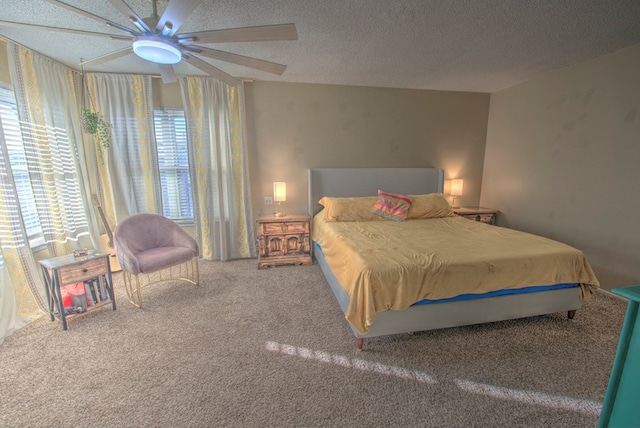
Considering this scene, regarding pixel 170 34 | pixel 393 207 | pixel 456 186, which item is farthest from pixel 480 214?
pixel 170 34

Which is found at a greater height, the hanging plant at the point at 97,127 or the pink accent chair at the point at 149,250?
the hanging plant at the point at 97,127

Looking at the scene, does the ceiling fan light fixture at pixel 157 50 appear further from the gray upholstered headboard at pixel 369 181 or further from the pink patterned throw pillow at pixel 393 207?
the pink patterned throw pillow at pixel 393 207

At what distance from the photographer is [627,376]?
1.02 meters

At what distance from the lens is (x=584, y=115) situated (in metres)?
3.02

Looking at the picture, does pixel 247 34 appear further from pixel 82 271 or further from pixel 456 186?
pixel 456 186

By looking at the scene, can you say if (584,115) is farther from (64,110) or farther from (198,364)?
(64,110)

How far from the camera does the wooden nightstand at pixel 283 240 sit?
3.56 metres

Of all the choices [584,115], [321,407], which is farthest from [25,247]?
[584,115]

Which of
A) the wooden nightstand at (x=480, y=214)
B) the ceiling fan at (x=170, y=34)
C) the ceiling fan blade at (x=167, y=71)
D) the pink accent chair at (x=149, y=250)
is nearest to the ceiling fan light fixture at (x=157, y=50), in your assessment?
the ceiling fan at (x=170, y=34)

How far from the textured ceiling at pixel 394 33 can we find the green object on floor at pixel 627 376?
2.13 metres

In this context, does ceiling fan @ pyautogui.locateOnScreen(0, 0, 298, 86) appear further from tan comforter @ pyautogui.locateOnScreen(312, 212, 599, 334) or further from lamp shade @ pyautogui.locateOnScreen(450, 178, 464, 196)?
lamp shade @ pyautogui.locateOnScreen(450, 178, 464, 196)

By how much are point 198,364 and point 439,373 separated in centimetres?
167

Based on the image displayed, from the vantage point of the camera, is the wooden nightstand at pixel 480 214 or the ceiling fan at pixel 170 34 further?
the wooden nightstand at pixel 480 214

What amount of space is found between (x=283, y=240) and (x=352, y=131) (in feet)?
6.37
